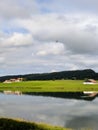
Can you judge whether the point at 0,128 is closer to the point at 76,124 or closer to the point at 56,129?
the point at 56,129

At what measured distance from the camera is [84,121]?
5284 cm

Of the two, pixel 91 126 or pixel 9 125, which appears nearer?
pixel 9 125

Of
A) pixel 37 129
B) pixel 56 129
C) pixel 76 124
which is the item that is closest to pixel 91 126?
pixel 76 124

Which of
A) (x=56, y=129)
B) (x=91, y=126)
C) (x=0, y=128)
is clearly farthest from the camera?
(x=91, y=126)

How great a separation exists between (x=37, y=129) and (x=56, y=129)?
2.89 metres

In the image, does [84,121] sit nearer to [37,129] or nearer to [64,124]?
[64,124]

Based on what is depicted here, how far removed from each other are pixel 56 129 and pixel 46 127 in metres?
1.24

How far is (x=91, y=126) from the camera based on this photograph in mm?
46750

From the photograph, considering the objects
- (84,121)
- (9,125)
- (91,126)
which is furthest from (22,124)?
(84,121)

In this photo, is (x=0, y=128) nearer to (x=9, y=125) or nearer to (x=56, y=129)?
(x=9, y=125)

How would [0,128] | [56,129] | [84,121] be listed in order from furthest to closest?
[84,121]
[56,129]
[0,128]

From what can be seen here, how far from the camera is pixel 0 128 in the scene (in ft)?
119

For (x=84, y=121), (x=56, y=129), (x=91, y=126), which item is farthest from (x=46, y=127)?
(x=84, y=121)

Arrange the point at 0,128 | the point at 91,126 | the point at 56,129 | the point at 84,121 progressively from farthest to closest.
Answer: the point at 84,121 → the point at 91,126 → the point at 56,129 → the point at 0,128
